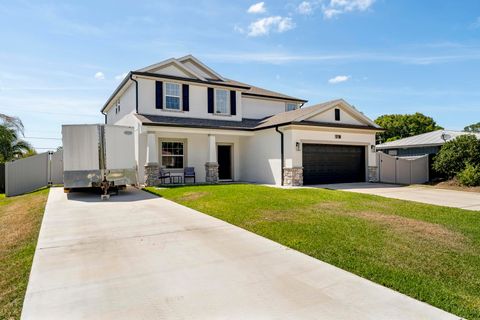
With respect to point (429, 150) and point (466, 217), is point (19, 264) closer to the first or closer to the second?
point (466, 217)

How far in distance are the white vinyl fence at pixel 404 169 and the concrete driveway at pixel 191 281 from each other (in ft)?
48.9

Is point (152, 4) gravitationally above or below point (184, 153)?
above

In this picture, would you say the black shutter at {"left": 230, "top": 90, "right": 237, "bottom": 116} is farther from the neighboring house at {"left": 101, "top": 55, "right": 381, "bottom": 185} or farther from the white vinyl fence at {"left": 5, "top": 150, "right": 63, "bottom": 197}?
the white vinyl fence at {"left": 5, "top": 150, "right": 63, "bottom": 197}

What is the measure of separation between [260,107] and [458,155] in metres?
12.1

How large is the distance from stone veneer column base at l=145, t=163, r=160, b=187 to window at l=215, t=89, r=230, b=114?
18.2 ft

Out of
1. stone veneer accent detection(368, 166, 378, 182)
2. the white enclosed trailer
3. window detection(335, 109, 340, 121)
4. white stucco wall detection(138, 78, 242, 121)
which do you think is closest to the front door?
white stucco wall detection(138, 78, 242, 121)

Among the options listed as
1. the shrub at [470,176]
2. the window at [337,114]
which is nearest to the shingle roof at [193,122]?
the window at [337,114]

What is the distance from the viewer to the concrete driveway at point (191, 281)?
314 centimetres

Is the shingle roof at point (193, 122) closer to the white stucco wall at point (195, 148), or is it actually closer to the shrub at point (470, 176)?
the white stucco wall at point (195, 148)

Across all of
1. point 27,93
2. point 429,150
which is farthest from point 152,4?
point 27,93

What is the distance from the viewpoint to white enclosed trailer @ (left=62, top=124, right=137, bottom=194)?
11352 millimetres

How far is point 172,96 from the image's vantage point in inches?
673

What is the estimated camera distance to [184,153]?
57.0 feet

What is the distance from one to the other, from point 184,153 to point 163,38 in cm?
666
